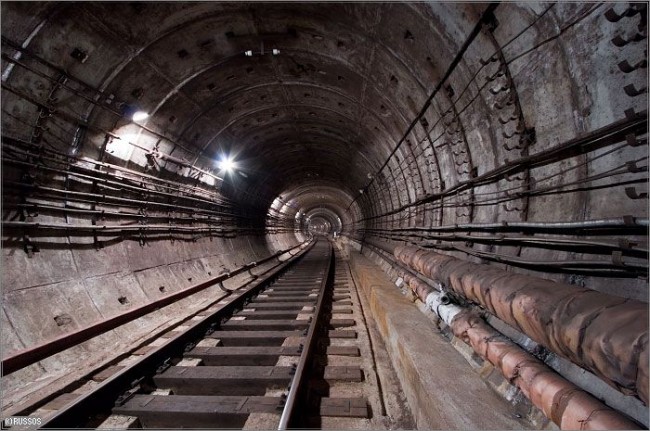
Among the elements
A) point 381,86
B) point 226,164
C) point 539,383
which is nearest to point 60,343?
point 539,383

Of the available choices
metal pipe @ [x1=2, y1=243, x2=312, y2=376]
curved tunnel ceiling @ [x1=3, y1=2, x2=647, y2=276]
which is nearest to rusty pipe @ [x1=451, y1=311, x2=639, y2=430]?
curved tunnel ceiling @ [x1=3, y1=2, x2=647, y2=276]

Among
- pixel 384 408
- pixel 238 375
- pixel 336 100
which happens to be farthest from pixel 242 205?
pixel 384 408

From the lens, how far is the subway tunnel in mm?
2375

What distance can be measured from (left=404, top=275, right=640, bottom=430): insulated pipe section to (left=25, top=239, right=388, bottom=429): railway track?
4.73 feet

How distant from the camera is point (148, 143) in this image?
7.36 meters

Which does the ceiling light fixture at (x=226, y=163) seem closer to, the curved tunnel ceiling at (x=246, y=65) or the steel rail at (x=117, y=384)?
the curved tunnel ceiling at (x=246, y=65)

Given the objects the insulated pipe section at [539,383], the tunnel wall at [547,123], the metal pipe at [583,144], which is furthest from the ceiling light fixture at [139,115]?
the insulated pipe section at [539,383]

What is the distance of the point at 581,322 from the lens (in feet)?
6.61

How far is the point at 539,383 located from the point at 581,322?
2.34ft

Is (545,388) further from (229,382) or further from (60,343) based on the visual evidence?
(60,343)

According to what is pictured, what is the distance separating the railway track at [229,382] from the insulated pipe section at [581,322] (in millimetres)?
1896

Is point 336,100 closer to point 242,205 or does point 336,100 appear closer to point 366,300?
point 366,300

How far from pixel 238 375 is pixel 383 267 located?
8651 mm

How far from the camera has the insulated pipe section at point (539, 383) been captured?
6.26ft
